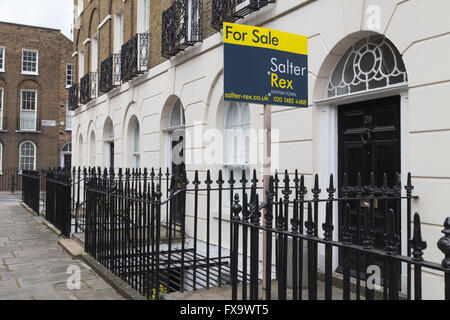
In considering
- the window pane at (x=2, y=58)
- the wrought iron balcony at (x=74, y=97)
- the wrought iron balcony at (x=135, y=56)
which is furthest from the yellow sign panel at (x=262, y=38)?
the window pane at (x=2, y=58)

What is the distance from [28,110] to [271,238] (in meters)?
28.5

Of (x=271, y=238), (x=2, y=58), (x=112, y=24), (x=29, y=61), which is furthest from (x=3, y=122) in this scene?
(x=271, y=238)

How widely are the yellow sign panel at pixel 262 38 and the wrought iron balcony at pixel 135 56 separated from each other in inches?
296

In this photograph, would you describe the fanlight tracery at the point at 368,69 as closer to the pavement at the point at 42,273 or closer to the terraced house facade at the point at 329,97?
the terraced house facade at the point at 329,97

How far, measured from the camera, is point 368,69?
512 cm

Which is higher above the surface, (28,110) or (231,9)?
(28,110)

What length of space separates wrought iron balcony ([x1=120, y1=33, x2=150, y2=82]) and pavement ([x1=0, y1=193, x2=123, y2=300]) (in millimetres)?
4811

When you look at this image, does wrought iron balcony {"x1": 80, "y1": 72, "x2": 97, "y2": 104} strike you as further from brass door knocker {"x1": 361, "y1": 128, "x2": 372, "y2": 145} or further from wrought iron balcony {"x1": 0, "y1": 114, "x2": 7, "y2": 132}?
wrought iron balcony {"x1": 0, "y1": 114, "x2": 7, "y2": 132}

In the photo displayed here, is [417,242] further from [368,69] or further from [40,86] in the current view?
[40,86]

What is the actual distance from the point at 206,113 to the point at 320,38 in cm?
317
